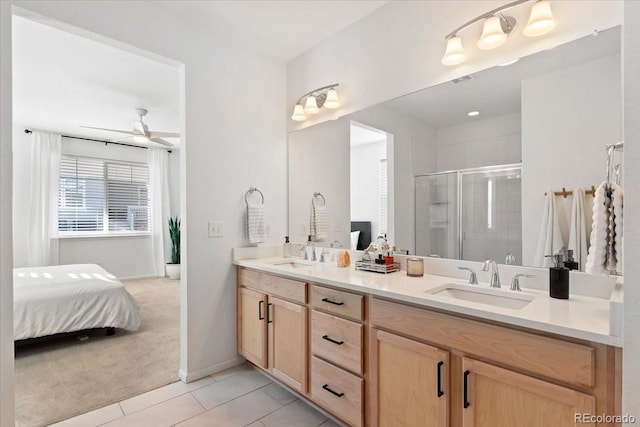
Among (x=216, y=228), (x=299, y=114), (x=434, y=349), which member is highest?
(x=299, y=114)

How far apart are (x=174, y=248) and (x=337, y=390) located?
17.2 ft

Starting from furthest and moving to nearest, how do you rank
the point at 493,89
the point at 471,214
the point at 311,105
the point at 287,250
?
the point at 287,250 < the point at 311,105 < the point at 471,214 < the point at 493,89

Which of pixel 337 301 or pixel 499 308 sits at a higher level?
pixel 499 308

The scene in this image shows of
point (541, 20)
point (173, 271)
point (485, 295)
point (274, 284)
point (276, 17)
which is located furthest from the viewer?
point (173, 271)

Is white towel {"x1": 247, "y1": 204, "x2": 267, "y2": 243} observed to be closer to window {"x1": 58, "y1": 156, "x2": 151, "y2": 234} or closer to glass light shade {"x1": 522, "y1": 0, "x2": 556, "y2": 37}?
glass light shade {"x1": 522, "y1": 0, "x2": 556, "y2": 37}

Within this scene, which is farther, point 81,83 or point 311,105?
point 81,83

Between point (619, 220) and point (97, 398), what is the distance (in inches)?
114

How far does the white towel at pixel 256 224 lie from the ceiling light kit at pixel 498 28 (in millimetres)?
1696

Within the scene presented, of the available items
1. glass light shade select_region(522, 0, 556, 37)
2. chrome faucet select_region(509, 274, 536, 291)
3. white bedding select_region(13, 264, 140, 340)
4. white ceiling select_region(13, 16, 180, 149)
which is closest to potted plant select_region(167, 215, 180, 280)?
white ceiling select_region(13, 16, 180, 149)

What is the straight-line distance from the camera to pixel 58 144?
5043 mm

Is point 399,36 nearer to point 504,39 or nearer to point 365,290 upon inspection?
point 504,39

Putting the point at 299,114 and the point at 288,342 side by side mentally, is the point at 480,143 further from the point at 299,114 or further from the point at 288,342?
the point at 288,342

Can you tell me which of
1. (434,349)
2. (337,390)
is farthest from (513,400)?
(337,390)

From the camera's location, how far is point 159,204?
604 cm
